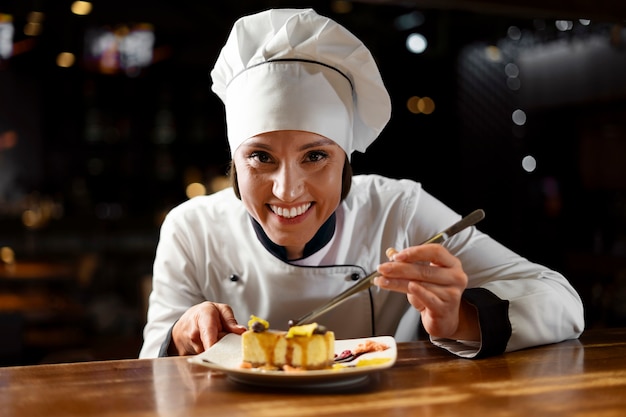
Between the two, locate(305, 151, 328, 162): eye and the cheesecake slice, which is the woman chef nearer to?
locate(305, 151, 328, 162): eye

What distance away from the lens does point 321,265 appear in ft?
6.40

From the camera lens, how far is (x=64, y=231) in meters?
6.76

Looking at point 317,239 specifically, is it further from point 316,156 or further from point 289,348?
point 289,348

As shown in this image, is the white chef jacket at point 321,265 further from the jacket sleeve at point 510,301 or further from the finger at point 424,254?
the finger at point 424,254

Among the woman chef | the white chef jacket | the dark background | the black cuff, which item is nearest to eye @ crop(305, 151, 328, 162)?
the woman chef

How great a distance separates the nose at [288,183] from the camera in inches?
64.0

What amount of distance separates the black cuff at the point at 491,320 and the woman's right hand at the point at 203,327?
467 millimetres

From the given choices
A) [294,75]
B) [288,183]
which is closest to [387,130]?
[294,75]

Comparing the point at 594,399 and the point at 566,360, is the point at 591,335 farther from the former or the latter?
the point at 594,399

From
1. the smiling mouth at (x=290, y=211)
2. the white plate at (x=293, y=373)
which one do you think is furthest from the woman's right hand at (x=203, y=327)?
the smiling mouth at (x=290, y=211)

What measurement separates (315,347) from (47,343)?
413cm

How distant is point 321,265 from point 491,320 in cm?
52

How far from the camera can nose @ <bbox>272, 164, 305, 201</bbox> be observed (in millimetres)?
1625

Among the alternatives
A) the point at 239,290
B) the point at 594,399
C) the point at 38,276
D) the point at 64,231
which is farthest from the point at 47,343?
the point at 594,399
